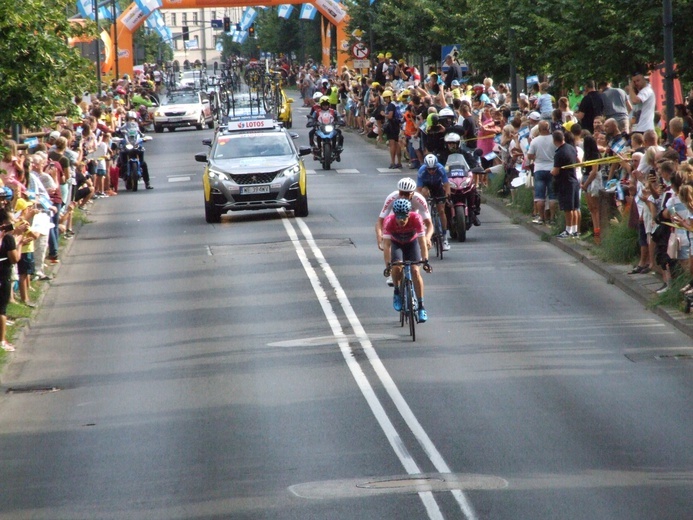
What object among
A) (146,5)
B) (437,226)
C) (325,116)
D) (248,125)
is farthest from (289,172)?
(146,5)

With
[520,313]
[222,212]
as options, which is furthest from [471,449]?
[222,212]

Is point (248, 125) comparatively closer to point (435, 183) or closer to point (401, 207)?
point (435, 183)

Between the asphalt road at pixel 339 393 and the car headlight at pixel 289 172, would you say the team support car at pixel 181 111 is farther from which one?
the asphalt road at pixel 339 393

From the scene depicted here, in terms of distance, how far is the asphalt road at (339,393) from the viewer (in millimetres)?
10742

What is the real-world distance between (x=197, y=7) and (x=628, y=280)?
176 feet

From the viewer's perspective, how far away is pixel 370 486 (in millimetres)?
10875

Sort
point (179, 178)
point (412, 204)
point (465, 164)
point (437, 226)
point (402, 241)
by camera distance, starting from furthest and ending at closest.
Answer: point (179, 178), point (465, 164), point (437, 226), point (412, 204), point (402, 241)

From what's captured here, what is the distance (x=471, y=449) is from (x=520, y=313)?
6841 mm

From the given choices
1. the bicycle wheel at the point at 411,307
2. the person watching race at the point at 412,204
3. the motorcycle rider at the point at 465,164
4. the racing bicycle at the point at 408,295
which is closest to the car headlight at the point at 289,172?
the motorcycle rider at the point at 465,164

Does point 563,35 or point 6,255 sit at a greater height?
point 563,35

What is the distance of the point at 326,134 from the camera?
39906 millimetres

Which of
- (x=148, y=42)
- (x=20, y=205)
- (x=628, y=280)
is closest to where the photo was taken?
(x=20, y=205)

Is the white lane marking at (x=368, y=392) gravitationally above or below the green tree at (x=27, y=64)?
below

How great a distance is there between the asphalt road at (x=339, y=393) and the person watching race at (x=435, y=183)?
0.87 m
